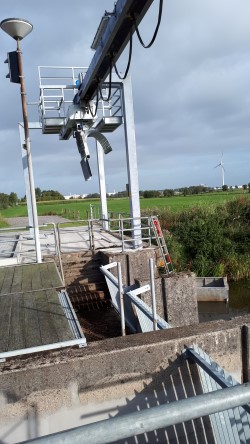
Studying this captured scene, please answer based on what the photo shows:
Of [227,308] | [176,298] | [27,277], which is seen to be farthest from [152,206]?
[27,277]

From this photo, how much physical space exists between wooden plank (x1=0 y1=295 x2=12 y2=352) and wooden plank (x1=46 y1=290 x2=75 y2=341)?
61 cm

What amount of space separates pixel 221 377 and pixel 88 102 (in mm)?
9151

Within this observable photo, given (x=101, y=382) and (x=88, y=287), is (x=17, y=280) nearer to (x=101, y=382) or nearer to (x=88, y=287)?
(x=88, y=287)

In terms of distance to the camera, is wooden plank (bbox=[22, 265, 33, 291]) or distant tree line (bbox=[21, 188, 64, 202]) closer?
wooden plank (bbox=[22, 265, 33, 291])

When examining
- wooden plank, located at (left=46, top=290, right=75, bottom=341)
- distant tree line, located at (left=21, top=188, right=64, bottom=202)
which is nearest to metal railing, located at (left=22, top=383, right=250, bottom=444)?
wooden plank, located at (left=46, top=290, right=75, bottom=341)

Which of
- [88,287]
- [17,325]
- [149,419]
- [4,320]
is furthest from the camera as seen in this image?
[88,287]

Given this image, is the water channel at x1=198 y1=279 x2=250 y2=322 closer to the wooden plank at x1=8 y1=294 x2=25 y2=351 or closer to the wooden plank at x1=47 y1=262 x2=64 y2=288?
the wooden plank at x1=47 y1=262 x2=64 y2=288

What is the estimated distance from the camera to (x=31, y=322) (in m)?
4.65

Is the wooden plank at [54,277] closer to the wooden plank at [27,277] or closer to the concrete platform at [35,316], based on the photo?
the concrete platform at [35,316]

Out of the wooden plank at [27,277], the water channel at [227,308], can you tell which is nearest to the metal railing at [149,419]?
the wooden plank at [27,277]

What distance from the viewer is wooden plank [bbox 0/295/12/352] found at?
405 cm

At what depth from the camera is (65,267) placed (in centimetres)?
1014

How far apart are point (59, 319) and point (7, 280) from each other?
3141mm

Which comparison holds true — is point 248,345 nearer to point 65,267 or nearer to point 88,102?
point 65,267
